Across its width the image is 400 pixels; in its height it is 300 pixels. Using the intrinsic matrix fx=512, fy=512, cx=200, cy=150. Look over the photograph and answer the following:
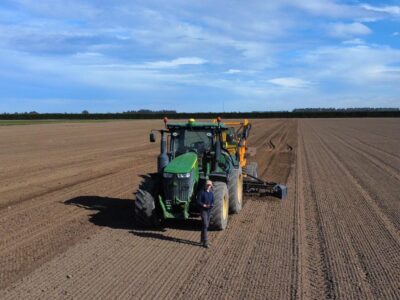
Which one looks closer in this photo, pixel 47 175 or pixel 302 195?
pixel 302 195

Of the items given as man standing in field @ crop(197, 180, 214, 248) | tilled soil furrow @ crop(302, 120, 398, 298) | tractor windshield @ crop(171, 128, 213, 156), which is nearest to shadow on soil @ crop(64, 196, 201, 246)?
man standing in field @ crop(197, 180, 214, 248)

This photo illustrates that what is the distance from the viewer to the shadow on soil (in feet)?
30.5

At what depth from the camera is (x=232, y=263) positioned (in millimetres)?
7586

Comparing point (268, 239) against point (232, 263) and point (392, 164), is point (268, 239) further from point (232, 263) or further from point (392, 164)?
point (392, 164)

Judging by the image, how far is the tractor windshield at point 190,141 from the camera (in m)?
10.5


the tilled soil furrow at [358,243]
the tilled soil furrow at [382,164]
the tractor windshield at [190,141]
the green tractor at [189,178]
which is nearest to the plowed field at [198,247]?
the tilled soil furrow at [358,243]

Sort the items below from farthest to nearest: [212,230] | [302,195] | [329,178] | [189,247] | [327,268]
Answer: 1. [329,178]
2. [302,195]
3. [212,230]
4. [189,247]
5. [327,268]

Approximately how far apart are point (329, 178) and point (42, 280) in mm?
11535

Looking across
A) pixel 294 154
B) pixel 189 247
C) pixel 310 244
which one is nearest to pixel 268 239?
pixel 310 244

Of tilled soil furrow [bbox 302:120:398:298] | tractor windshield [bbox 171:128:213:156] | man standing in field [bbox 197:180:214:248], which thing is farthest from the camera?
tractor windshield [bbox 171:128:213:156]

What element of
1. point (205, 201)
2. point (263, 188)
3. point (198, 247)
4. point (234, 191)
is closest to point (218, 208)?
point (205, 201)

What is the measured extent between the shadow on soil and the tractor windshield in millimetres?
1465

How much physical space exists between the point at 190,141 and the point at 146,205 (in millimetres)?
2054

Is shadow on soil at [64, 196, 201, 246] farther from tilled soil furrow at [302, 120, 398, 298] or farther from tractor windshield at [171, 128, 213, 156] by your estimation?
tilled soil furrow at [302, 120, 398, 298]
